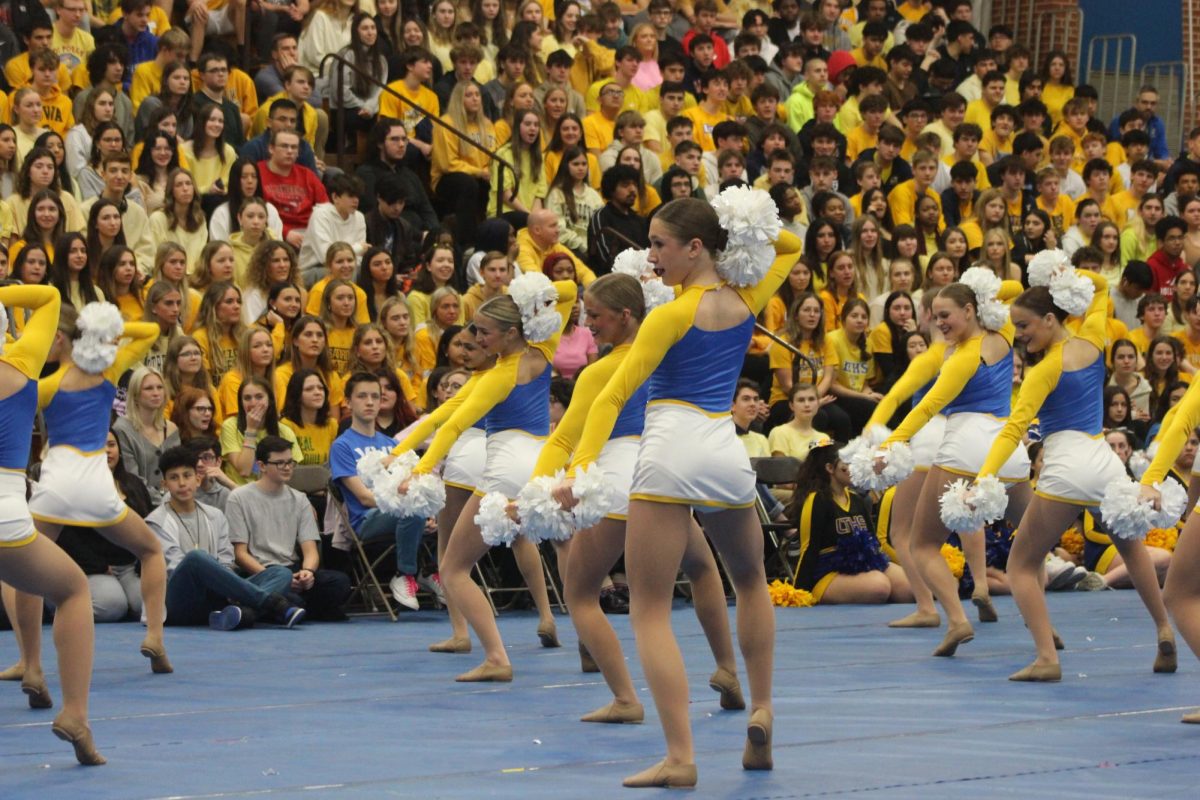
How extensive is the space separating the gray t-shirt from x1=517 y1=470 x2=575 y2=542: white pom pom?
529cm

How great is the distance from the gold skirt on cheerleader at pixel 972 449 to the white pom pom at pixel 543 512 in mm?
3998

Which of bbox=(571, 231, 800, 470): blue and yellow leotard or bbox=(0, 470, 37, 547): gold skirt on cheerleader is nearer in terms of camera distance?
bbox=(571, 231, 800, 470): blue and yellow leotard

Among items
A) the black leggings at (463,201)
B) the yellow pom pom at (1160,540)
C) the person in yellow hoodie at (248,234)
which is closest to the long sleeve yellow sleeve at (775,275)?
the person in yellow hoodie at (248,234)

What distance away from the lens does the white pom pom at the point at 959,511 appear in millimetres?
8438

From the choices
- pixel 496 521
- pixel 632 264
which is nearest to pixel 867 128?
pixel 632 264

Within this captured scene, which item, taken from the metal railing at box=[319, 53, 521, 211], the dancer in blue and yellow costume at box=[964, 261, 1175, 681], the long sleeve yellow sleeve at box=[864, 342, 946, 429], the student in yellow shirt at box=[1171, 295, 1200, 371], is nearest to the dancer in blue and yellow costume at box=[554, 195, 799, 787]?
the dancer in blue and yellow costume at box=[964, 261, 1175, 681]

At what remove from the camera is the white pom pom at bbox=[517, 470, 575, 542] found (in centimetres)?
577

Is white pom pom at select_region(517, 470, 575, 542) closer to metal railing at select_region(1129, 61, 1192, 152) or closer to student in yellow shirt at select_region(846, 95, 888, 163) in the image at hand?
student in yellow shirt at select_region(846, 95, 888, 163)

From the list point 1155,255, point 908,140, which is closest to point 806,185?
point 908,140

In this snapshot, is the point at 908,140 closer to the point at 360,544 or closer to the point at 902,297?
the point at 902,297

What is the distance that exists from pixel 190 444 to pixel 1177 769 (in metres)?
6.37

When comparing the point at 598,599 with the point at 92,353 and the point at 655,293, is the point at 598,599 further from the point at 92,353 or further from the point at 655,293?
the point at 92,353

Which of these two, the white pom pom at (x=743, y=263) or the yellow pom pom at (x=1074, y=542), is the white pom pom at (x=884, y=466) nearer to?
the white pom pom at (x=743, y=263)

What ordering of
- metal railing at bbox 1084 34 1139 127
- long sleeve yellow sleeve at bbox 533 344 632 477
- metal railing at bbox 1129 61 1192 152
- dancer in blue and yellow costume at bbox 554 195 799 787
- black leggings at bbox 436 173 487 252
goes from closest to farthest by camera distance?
dancer in blue and yellow costume at bbox 554 195 799 787, long sleeve yellow sleeve at bbox 533 344 632 477, black leggings at bbox 436 173 487 252, metal railing at bbox 1084 34 1139 127, metal railing at bbox 1129 61 1192 152
